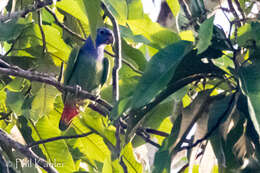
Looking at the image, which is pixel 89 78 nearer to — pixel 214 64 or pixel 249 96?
pixel 214 64

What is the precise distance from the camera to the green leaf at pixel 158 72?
74.1 inches

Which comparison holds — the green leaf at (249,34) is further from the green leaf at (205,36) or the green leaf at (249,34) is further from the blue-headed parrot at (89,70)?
the blue-headed parrot at (89,70)

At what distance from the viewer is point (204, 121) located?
2131mm

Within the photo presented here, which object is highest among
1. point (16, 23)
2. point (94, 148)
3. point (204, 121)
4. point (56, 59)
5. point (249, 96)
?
point (16, 23)

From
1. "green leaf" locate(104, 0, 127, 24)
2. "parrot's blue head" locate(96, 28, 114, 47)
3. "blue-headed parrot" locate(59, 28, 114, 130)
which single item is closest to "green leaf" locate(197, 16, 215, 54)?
"green leaf" locate(104, 0, 127, 24)

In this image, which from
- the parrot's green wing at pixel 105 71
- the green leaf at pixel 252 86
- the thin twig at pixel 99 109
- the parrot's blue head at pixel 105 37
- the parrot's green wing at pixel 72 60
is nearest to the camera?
the green leaf at pixel 252 86

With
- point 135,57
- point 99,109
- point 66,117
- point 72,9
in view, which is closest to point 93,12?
point 135,57

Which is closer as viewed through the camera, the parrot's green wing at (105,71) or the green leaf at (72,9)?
the green leaf at (72,9)

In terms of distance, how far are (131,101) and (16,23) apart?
5.98 feet

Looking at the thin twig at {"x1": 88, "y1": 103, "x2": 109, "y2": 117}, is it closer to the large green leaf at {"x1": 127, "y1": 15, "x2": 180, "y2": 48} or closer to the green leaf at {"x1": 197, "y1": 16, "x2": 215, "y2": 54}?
the large green leaf at {"x1": 127, "y1": 15, "x2": 180, "y2": 48}

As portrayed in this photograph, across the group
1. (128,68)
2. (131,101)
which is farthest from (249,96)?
(128,68)

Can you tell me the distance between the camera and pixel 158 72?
1.98 meters

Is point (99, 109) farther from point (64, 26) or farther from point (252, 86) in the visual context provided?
point (252, 86)

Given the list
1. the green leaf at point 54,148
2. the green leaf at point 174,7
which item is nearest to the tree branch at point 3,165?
the green leaf at point 54,148
